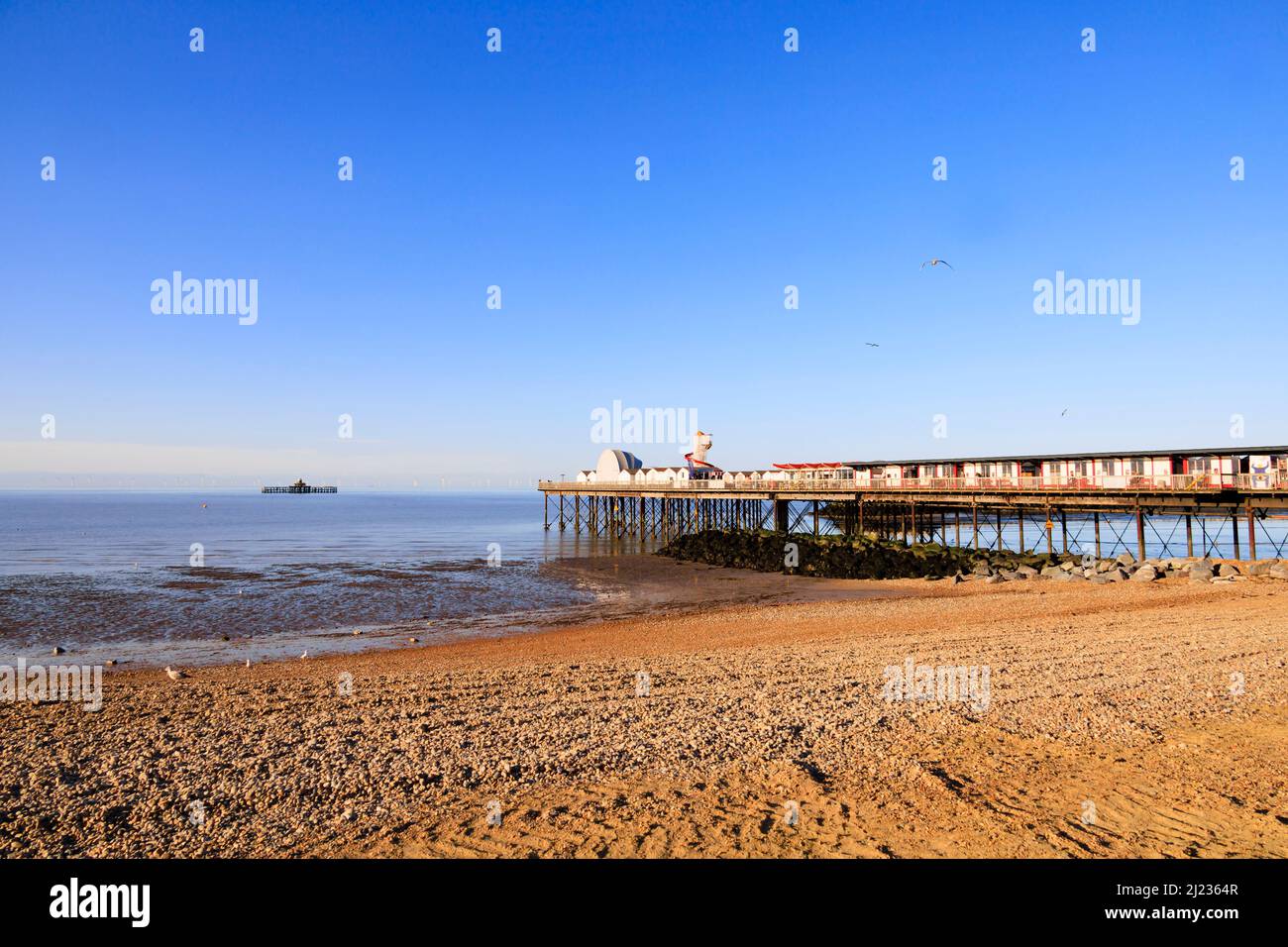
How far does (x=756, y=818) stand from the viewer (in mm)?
7125

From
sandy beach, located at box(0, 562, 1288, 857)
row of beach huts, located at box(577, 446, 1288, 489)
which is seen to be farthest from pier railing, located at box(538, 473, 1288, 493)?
sandy beach, located at box(0, 562, 1288, 857)

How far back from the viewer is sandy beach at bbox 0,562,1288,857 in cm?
684

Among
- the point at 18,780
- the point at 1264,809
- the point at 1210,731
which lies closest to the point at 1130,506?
the point at 1210,731

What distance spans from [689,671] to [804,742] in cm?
529

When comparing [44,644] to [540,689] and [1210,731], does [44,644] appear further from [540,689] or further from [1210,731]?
[1210,731]

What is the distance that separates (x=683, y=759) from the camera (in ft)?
29.3
